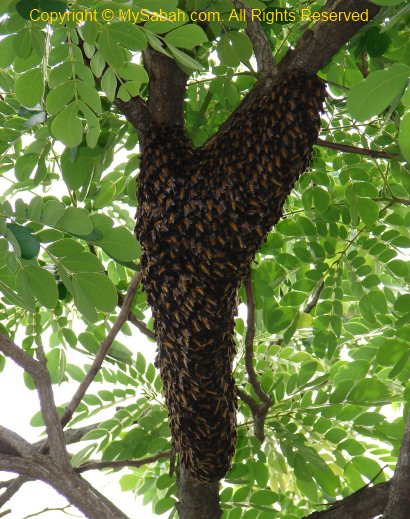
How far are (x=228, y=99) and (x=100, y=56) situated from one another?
1.34 ft

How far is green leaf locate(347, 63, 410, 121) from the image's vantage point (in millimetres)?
726

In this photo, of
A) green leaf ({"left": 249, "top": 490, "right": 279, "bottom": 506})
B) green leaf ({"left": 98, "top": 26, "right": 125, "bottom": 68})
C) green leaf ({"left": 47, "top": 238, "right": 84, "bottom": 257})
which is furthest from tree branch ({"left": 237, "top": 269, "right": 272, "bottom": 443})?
green leaf ({"left": 98, "top": 26, "right": 125, "bottom": 68})

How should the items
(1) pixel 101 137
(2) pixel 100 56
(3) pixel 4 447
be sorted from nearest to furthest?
(2) pixel 100 56 < (3) pixel 4 447 < (1) pixel 101 137

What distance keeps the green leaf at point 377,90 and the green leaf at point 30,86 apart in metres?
0.52

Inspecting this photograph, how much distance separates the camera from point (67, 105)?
1.03m

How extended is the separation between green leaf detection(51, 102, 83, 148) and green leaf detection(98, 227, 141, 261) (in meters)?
Answer: 0.17

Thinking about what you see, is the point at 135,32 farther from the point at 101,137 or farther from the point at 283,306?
the point at 283,306

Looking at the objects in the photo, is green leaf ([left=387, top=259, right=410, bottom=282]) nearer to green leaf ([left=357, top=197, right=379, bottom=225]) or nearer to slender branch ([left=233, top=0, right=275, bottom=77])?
Answer: green leaf ([left=357, top=197, right=379, bottom=225])

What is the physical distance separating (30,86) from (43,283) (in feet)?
1.01

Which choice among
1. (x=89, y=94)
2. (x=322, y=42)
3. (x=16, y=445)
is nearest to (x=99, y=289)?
(x=89, y=94)

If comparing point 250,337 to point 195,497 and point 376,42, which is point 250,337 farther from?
point 376,42

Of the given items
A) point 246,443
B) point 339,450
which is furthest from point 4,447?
point 339,450

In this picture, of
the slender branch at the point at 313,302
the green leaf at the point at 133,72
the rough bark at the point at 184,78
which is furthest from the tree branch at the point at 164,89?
the slender branch at the point at 313,302

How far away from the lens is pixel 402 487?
105 centimetres
